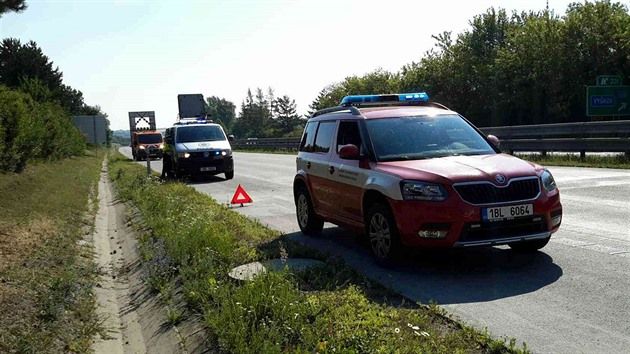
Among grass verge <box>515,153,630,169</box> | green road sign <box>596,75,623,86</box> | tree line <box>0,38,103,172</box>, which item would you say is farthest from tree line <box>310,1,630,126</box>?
tree line <box>0,38,103,172</box>

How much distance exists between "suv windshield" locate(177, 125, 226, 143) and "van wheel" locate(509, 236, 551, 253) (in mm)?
16902

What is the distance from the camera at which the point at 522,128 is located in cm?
2298

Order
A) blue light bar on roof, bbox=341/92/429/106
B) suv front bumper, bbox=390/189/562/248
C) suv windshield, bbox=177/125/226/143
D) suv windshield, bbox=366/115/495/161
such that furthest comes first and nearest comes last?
suv windshield, bbox=177/125/226/143 → blue light bar on roof, bbox=341/92/429/106 → suv windshield, bbox=366/115/495/161 → suv front bumper, bbox=390/189/562/248

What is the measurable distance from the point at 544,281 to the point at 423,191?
4.77ft

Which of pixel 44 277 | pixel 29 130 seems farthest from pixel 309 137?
pixel 29 130

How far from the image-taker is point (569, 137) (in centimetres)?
2180

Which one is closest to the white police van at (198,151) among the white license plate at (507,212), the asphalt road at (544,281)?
the asphalt road at (544,281)

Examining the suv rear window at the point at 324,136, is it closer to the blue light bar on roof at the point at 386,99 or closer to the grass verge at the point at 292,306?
the blue light bar on roof at the point at 386,99

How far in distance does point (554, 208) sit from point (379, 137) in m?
2.18

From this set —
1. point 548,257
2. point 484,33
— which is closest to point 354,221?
point 548,257

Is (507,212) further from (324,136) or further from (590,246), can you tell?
(324,136)

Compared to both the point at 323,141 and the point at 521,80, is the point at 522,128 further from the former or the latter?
the point at 521,80

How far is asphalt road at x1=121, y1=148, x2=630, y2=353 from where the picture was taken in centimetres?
470

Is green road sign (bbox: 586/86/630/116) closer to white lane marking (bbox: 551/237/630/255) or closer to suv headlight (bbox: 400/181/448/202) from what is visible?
white lane marking (bbox: 551/237/630/255)
